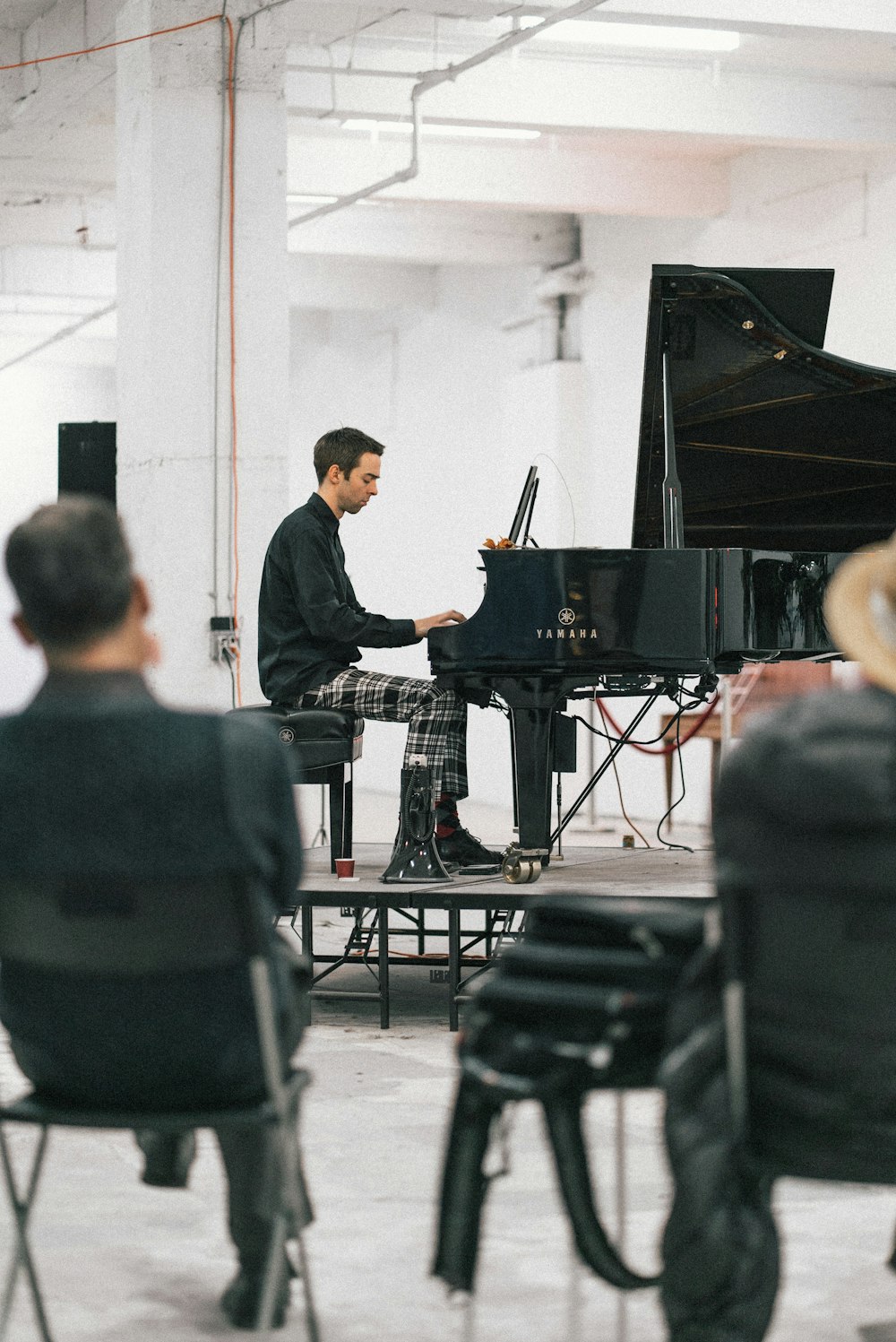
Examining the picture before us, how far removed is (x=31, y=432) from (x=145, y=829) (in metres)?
14.7

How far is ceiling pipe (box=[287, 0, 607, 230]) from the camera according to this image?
6.85 m

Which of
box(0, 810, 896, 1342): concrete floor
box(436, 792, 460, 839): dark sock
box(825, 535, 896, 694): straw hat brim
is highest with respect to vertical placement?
box(825, 535, 896, 694): straw hat brim

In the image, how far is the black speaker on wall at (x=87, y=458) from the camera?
7.77 metres

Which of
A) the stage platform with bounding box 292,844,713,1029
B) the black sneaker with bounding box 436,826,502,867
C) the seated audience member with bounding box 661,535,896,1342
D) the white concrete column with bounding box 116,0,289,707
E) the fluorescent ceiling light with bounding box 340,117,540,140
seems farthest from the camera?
the fluorescent ceiling light with bounding box 340,117,540,140

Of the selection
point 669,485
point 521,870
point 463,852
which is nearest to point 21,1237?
point 521,870

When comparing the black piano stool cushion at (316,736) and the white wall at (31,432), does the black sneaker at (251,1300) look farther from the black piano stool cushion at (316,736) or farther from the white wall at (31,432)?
the white wall at (31,432)

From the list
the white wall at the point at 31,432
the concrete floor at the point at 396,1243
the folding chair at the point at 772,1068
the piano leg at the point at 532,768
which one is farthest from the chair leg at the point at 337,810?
the white wall at the point at 31,432

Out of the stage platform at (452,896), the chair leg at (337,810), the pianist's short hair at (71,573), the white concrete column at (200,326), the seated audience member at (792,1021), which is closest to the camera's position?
the seated audience member at (792,1021)

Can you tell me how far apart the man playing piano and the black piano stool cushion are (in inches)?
3.5

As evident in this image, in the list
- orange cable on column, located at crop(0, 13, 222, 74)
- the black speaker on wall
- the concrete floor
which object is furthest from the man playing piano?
the black speaker on wall

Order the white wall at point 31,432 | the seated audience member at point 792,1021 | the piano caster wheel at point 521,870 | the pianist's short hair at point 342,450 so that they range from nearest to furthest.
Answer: the seated audience member at point 792,1021, the piano caster wheel at point 521,870, the pianist's short hair at point 342,450, the white wall at point 31,432

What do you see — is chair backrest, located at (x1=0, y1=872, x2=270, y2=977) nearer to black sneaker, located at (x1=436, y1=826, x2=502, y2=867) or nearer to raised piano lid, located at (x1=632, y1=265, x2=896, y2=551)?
black sneaker, located at (x1=436, y1=826, x2=502, y2=867)

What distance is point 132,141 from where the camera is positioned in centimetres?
690

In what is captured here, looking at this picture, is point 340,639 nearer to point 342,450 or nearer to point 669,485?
point 342,450
